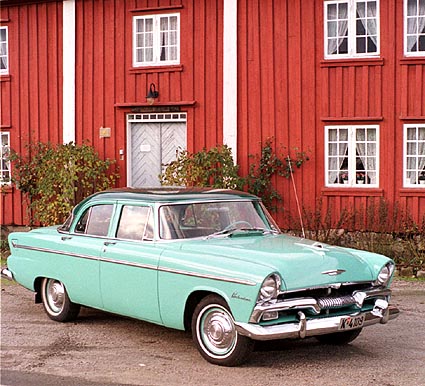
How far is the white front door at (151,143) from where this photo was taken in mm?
15672

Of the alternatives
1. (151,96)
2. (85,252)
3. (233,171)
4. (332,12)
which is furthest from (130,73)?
(85,252)

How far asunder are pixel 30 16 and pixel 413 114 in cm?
806

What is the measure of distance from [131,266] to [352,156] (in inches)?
288

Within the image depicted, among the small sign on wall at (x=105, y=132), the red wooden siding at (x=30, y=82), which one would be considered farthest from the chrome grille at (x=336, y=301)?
the red wooden siding at (x=30, y=82)

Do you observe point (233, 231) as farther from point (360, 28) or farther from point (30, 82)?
point (30, 82)

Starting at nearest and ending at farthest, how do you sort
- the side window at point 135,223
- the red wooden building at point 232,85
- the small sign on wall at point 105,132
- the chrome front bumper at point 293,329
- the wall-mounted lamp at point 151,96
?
the chrome front bumper at point 293,329 → the side window at point 135,223 → the red wooden building at point 232,85 → the wall-mounted lamp at point 151,96 → the small sign on wall at point 105,132

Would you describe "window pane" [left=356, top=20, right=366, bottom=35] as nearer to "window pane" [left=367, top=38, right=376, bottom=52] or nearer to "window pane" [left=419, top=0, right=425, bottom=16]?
"window pane" [left=367, top=38, right=376, bottom=52]

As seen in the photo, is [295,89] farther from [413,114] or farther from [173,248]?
[173,248]

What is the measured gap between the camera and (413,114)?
45.3ft

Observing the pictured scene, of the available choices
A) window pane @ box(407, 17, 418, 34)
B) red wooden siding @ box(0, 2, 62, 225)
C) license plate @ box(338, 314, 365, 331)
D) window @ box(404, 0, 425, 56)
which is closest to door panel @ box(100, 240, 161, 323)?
license plate @ box(338, 314, 365, 331)

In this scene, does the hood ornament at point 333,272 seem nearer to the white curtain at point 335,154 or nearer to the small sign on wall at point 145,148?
the white curtain at point 335,154

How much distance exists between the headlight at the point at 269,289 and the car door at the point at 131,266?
1.27 m

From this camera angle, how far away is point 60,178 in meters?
15.5

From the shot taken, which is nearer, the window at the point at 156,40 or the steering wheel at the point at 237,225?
the steering wheel at the point at 237,225
